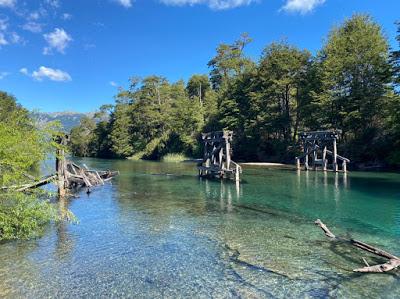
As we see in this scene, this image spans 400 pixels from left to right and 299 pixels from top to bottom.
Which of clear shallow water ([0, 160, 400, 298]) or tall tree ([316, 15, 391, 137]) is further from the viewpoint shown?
tall tree ([316, 15, 391, 137])

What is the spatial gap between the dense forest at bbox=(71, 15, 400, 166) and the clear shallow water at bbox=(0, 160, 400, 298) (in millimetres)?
18376

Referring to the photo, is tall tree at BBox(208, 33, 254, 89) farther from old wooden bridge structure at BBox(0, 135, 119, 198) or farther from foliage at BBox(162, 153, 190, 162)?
old wooden bridge structure at BBox(0, 135, 119, 198)

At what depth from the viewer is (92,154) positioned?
107 m

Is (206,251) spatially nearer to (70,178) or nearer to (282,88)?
(70,178)

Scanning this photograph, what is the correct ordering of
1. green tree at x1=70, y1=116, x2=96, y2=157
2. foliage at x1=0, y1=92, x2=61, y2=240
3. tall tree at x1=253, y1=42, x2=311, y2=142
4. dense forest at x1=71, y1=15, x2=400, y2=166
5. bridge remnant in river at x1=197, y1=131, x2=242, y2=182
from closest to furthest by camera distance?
foliage at x1=0, y1=92, x2=61, y2=240
bridge remnant in river at x1=197, y1=131, x2=242, y2=182
dense forest at x1=71, y1=15, x2=400, y2=166
tall tree at x1=253, y1=42, x2=311, y2=142
green tree at x1=70, y1=116, x2=96, y2=157

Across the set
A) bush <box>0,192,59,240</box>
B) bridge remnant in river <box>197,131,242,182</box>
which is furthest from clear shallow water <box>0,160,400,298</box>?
bridge remnant in river <box>197,131,242,182</box>

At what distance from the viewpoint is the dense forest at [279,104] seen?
155 ft

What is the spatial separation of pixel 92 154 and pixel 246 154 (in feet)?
190

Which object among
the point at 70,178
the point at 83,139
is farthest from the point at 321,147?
the point at 83,139

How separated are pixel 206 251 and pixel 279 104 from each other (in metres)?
54.1

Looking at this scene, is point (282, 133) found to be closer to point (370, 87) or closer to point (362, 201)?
point (370, 87)

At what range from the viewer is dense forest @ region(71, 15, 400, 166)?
4722cm

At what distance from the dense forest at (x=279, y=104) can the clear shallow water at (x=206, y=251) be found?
723 inches

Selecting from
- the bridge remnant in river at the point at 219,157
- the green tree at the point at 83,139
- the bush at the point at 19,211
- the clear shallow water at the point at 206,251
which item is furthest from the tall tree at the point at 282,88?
the green tree at the point at 83,139
